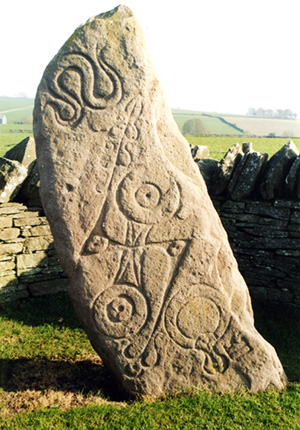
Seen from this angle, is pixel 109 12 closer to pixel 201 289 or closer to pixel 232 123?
pixel 201 289

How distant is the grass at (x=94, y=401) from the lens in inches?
135

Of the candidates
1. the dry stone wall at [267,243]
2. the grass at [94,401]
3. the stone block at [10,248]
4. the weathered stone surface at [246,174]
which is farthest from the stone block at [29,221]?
the weathered stone surface at [246,174]

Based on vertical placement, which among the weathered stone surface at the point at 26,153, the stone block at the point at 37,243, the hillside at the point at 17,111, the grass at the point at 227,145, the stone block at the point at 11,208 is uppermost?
the weathered stone surface at the point at 26,153

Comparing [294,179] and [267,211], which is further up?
[294,179]

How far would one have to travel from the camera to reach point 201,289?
→ 12.2 feet

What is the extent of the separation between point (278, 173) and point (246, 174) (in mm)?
403

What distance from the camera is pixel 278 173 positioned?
5.38 meters

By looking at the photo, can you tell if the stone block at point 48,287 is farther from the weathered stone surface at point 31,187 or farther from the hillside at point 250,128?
the hillside at point 250,128

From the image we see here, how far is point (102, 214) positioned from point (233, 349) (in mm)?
1635

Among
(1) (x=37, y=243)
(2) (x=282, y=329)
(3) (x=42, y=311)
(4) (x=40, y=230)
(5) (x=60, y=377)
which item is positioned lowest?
(3) (x=42, y=311)

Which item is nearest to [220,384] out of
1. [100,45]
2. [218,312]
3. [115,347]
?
[218,312]

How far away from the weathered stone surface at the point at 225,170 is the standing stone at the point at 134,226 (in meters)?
2.06

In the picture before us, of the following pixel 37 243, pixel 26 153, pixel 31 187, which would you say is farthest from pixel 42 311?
pixel 26 153

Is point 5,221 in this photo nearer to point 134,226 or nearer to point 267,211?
point 134,226
